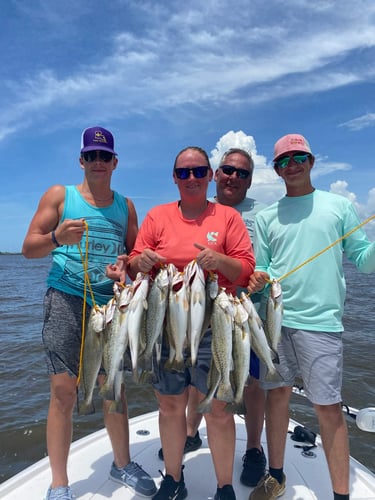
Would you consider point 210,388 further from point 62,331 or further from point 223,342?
point 62,331

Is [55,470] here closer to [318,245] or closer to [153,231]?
[153,231]

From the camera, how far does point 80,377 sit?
131 inches

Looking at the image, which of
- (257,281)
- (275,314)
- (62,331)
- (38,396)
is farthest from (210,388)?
(38,396)

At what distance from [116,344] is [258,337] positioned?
1.14m

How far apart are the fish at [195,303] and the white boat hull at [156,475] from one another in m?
1.59

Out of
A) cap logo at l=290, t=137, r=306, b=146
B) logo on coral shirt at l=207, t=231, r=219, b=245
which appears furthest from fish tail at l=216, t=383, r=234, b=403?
cap logo at l=290, t=137, r=306, b=146

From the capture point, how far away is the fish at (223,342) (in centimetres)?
297

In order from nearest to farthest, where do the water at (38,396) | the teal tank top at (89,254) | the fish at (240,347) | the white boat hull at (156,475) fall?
the fish at (240,347) < the teal tank top at (89,254) < the white boat hull at (156,475) < the water at (38,396)

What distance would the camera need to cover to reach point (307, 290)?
11.0 feet

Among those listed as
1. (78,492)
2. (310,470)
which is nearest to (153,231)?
(78,492)

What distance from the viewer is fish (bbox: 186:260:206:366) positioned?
2947mm

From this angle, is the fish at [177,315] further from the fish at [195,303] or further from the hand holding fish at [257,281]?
the hand holding fish at [257,281]

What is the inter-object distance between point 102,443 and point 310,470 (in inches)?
89.7

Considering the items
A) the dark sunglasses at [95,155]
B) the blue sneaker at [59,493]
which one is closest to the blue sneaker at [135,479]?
the blue sneaker at [59,493]
